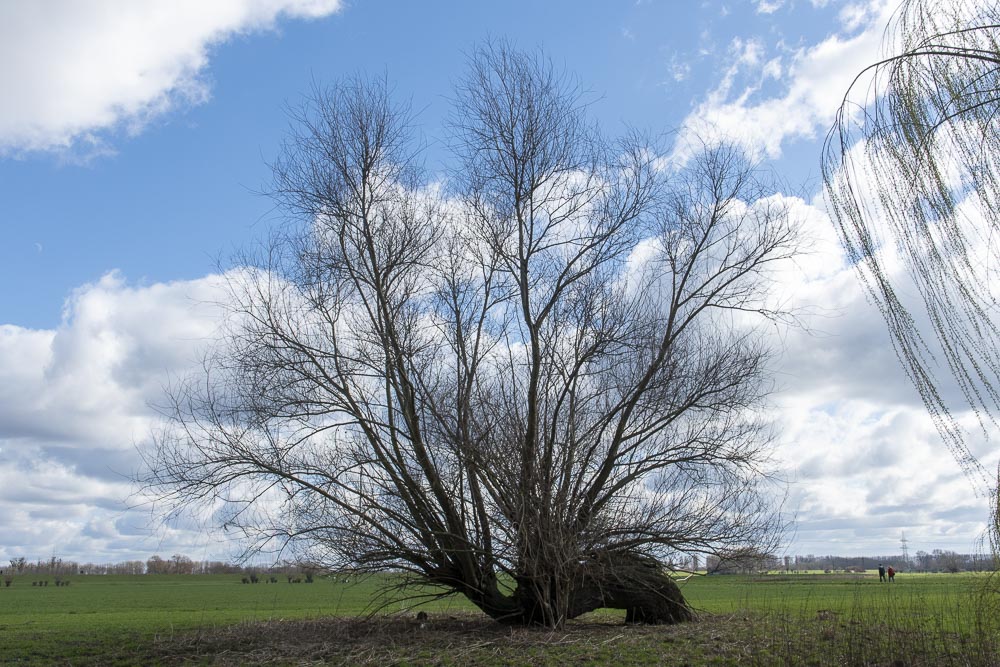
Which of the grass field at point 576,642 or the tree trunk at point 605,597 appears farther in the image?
the tree trunk at point 605,597

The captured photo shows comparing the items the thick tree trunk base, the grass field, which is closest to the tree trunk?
the thick tree trunk base

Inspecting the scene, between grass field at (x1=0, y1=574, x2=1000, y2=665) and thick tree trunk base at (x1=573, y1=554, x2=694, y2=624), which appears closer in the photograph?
grass field at (x1=0, y1=574, x2=1000, y2=665)

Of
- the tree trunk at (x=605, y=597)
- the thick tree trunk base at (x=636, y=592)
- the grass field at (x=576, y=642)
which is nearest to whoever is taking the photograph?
the grass field at (x=576, y=642)

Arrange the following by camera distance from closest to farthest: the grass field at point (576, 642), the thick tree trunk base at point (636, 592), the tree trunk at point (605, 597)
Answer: the grass field at point (576, 642), the tree trunk at point (605, 597), the thick tree trunk base at point (636, 592)

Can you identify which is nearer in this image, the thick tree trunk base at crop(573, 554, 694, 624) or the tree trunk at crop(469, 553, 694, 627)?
the tree trunk at crop(469, 553, 694, 627)

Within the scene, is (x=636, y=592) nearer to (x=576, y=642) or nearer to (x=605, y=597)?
(x=605, y=597)

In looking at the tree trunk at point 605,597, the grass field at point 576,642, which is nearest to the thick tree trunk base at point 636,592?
the tree trunk at point 605,597

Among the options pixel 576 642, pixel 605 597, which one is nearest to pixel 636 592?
pixel 605 597

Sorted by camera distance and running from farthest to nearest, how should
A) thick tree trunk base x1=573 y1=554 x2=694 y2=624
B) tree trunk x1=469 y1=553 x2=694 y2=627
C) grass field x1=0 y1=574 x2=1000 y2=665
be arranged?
thick tree trunk base x1=573 y1=554 x2=694 y2=624
tree trunk x1=469 y1=553 x2=694 y2=627
grass field x1=0 y1=574 x2=1000 y2=665

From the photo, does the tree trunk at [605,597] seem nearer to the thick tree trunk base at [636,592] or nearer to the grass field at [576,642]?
the thick tree trunk base at [636,592]

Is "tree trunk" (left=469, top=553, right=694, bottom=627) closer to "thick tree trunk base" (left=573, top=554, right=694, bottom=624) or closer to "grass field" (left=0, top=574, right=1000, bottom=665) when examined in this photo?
"thick tree trunk base" (left=573, top=554, right=694, bottom=624)

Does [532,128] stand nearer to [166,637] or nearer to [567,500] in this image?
[567,500]

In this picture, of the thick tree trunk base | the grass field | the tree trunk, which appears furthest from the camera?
the thick tree trunk base

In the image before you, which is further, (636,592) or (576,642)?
(636,592)
